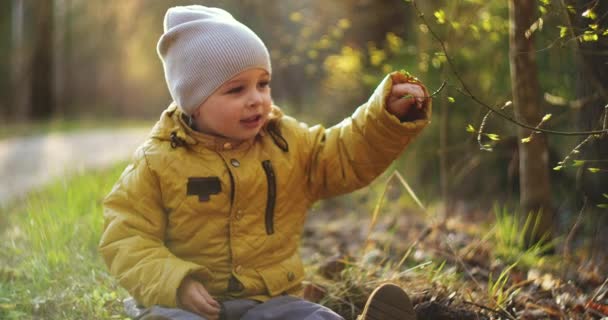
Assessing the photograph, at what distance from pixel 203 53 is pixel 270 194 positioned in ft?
1.83

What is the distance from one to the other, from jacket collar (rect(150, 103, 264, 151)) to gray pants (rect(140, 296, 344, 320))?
0.55m

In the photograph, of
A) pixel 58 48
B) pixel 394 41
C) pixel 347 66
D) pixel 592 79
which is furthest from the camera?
pixel 58 48

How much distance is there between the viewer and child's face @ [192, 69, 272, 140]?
8.37 feet

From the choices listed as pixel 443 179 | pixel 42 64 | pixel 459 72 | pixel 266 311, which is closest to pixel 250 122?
pixel 266 311

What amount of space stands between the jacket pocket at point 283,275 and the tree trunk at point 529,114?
141cm

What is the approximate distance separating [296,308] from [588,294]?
1.30m

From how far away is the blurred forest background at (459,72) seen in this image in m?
3.35

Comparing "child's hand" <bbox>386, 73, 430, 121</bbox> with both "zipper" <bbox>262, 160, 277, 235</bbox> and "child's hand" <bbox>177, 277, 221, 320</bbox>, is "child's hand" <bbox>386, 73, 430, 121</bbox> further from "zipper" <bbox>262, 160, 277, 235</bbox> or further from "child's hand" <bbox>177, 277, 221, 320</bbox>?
"child's hand" <bbox>177, 277, 221, 320</bbox>

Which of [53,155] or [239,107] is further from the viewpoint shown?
[53,155]

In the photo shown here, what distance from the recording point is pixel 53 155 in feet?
28.7

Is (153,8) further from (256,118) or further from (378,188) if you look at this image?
(256,118)

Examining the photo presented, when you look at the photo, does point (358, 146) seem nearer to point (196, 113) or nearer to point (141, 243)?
point (196, 113)

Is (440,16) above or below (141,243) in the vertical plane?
above

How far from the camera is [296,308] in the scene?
2469 mm
